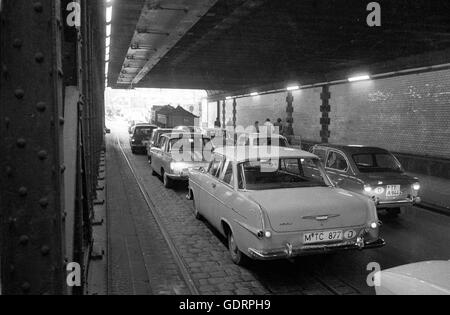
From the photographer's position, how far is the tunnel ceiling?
10867 mm

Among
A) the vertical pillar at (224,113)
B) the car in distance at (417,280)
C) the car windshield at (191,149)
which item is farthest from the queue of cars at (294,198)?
the vertical pillar at (224,113)

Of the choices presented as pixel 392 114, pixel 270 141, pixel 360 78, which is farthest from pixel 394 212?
pixel 360 78

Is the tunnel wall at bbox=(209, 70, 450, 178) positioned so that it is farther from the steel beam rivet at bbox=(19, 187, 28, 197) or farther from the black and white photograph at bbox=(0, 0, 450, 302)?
the steel beam rivet at bbox=(19, 187, 28, 197)

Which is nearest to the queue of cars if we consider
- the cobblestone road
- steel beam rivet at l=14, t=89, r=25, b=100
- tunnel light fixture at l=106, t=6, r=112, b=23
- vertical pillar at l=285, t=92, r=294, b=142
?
the cobblestone road

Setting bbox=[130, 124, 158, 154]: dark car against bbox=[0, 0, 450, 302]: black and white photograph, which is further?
bbox=[130, 124, 158, 154]: dark car

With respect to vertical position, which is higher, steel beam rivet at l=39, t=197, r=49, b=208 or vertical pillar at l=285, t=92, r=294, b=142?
vertical pillar at l=285, t=92, r=294, b=142

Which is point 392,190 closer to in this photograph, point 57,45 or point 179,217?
point 179,217

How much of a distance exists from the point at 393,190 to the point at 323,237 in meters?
3.67

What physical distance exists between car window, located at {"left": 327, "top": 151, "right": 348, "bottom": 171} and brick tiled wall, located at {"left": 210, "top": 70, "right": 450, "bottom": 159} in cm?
738

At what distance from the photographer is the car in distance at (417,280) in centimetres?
321

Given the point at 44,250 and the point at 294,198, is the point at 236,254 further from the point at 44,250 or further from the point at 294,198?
the point at 44,250
